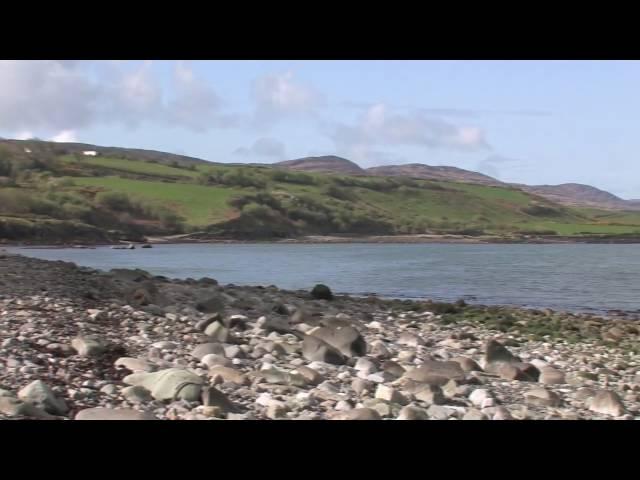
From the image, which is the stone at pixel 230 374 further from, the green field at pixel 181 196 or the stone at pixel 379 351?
the green field at pixel 181 196

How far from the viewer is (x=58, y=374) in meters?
8.16

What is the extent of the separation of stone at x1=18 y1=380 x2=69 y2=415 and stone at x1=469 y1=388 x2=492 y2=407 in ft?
15.5

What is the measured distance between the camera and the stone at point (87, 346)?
9200 millimetres

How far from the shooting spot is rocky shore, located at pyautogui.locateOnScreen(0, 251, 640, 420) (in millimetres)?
7746

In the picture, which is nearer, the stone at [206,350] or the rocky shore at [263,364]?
→ the rocky shore at [263,364]

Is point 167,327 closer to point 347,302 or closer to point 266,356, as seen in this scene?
point 266,356

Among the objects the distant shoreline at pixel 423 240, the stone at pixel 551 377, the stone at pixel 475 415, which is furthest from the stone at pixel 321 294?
the distant shoreline at pixel 423 240

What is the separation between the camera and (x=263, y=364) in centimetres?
1012

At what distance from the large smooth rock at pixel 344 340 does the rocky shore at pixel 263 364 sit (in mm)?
21

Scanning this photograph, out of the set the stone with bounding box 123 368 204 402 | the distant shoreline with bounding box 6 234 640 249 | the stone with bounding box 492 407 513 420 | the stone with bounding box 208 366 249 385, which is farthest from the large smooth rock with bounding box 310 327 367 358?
the distant shoreline with bounding box 6 234 640 249

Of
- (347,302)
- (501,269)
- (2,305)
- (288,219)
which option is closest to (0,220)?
(288,219)

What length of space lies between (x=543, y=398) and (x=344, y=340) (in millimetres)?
3216
